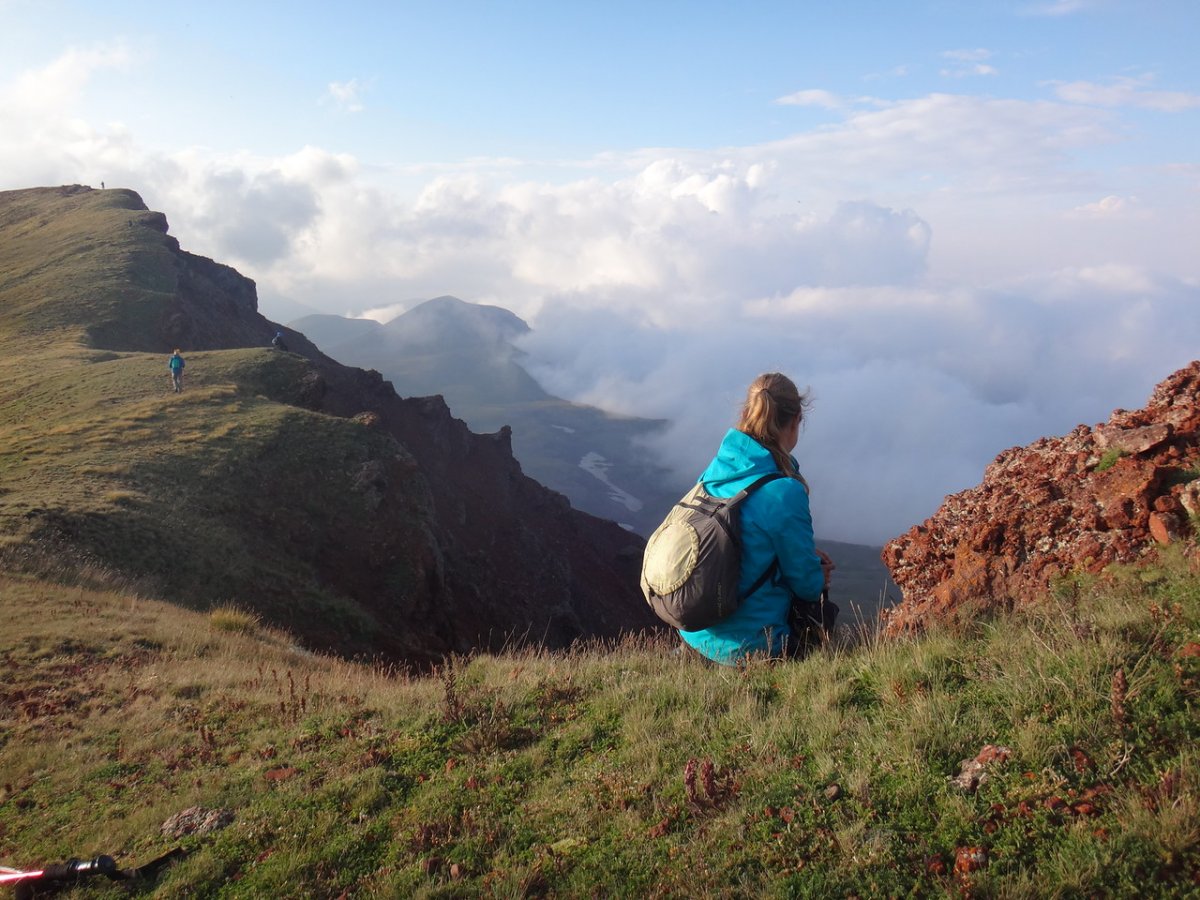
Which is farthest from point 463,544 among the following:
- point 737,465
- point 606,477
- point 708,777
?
point 606,477

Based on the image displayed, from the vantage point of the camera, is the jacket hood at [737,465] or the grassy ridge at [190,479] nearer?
the jacket hood at [737,465]

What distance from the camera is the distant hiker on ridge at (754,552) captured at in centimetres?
434

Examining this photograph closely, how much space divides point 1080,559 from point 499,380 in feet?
648

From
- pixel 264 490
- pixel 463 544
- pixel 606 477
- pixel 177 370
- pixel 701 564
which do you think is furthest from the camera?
pixel 606 477

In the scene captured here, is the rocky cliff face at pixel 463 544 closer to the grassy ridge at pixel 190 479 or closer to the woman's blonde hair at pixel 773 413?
the grassy ridge at pixel 190 479

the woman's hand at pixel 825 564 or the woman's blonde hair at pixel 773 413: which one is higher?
the woman's blonde hair at pixel 773 413

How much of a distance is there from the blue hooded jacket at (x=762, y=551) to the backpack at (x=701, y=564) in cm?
Result: 7

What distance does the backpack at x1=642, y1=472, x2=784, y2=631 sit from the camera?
4293 mm

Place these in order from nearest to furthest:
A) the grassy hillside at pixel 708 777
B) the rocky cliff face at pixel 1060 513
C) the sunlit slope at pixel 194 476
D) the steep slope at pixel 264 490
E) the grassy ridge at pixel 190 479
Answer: the grassy hillside at pixel 708 777, the rocky cliff face at pixel 1060 513, the grassy ridge at pixel 190 479, the sunlit slope at pixel 194 476, the steep slope at pixel 264 490

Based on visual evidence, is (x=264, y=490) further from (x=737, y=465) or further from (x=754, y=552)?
(x=754, y=552)

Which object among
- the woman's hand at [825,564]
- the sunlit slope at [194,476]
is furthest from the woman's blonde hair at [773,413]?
the sunlit slope at [194,476]

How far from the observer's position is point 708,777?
365cm

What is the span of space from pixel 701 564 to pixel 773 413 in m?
1.05

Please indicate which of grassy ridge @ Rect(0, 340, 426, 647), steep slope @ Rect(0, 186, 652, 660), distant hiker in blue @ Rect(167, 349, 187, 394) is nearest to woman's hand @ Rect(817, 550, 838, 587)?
steep slope @ Rect(0, 186, 652, 660)
